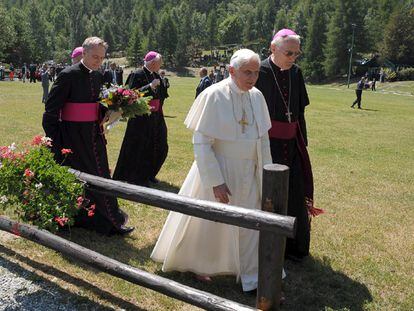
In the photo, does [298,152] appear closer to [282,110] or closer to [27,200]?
[282,110]

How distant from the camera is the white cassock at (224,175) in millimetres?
3934

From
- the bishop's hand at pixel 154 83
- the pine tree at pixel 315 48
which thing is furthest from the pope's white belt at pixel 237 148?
the pine tree at pixel 315 48

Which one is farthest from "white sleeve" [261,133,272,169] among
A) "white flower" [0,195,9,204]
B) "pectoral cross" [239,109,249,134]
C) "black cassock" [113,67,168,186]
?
"black cassock" [113,67,168,186]

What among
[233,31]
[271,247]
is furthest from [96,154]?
[233,31]

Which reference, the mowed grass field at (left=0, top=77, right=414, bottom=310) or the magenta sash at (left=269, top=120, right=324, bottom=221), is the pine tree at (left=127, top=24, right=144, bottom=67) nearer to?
the mowed grass field at (left=0, top=77, right=414, bottom=310)

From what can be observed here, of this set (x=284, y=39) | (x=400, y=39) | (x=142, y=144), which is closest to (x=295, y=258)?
(x=284, y=39)

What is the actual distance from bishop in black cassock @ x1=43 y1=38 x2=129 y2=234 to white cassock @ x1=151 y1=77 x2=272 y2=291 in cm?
137

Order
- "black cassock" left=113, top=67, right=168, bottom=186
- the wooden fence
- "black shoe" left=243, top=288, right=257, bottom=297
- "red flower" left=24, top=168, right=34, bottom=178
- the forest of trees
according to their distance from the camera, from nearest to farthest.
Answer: the wooden fence → "red flower" left=24, top=168, right=34, bottom=178 → "black shoe" left=243, top=288, right=257, bottom=297 → "black cassock" left=113, top=67, right=168, bottom=186 → the forest of trees

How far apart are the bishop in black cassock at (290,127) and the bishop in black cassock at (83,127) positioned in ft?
6.06

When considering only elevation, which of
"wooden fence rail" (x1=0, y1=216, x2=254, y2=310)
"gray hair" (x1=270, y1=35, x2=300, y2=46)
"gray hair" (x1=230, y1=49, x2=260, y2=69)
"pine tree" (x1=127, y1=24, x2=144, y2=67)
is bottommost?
"pine tree" (x1=127, y1=24, x2=144, y2=67)

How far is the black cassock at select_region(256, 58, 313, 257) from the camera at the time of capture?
4.68 meters

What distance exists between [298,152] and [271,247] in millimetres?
1819

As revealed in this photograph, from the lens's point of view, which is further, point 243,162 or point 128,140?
point 128,140

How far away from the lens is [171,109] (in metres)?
21.2
